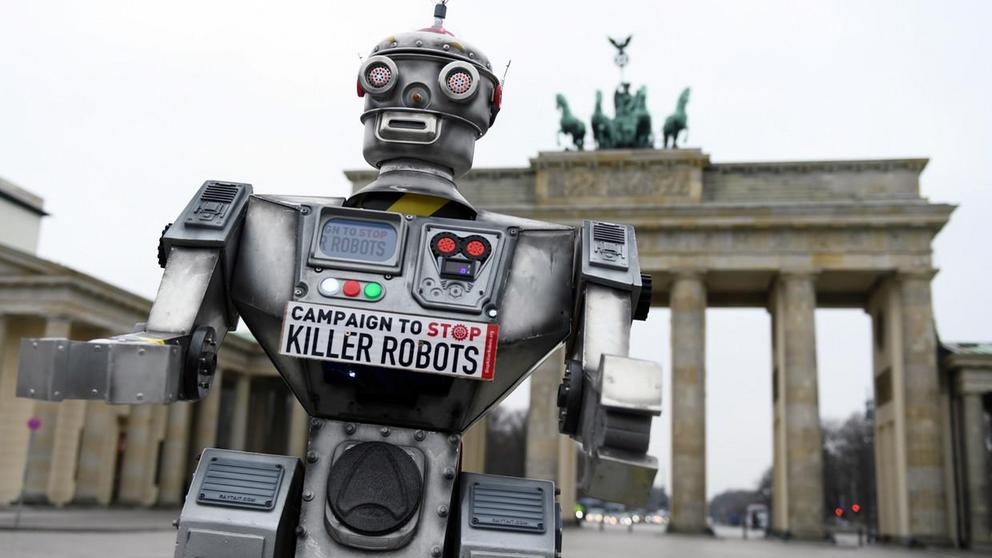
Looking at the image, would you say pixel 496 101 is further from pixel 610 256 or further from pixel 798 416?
pixel 798 416

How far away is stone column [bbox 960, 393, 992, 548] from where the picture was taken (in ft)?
108

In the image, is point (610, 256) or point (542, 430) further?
point (542, 430)

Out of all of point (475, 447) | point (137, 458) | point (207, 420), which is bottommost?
point (137, 458)

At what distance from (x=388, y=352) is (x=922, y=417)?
3308 cm

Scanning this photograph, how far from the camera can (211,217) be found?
12.8ft

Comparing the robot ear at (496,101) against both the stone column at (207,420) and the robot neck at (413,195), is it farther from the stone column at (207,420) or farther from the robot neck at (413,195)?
the stone column at (207,420)

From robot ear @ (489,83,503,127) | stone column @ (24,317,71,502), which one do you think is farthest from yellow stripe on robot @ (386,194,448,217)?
stone column @ (24,317,71,502)

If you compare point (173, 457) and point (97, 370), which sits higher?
point (173, 457)

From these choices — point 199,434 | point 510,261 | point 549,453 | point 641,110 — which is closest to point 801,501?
point 549,453

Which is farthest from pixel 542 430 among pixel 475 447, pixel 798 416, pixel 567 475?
pixel 798 416

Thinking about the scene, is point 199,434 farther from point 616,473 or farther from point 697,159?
point 616,473

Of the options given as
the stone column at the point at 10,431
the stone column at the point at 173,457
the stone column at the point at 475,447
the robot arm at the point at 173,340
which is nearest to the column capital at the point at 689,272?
the stone column at the point at 475,447

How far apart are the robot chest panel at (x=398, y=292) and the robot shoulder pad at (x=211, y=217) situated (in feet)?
0.91

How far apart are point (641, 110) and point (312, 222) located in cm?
3553
